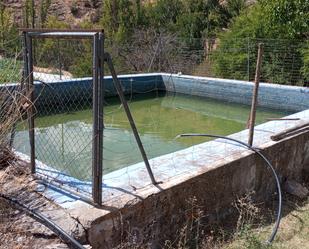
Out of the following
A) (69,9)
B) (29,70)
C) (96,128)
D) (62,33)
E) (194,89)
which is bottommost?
(194,89)

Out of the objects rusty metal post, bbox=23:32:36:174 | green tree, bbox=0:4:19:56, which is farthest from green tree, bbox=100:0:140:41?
rusty metal post, bbox=23:32:36:174

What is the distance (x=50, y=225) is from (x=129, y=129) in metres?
4.89

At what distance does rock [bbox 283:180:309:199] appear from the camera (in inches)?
191

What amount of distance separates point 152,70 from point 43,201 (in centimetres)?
996

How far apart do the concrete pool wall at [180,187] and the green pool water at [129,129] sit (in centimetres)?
102

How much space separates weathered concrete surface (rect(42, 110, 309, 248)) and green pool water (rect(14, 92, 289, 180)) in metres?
1.03

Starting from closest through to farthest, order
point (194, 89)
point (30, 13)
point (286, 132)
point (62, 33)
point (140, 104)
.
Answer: point (62, 33), point (286, 132), point (140, 104), point (194, 89), point (30, 13)

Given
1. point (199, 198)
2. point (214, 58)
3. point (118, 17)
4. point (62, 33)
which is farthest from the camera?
point (118, 17)

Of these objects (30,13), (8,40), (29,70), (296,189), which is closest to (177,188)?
(29,70)

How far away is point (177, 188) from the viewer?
362cm

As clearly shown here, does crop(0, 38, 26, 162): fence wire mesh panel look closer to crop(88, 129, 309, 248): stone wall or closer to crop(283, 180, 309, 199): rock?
crop(88, 129, 309, 248): stone wall

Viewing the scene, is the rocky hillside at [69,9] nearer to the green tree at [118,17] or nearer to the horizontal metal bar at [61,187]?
the green tree at [118,17]

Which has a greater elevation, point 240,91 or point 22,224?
point 22,224

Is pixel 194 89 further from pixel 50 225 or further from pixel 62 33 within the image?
pixel 50 225
